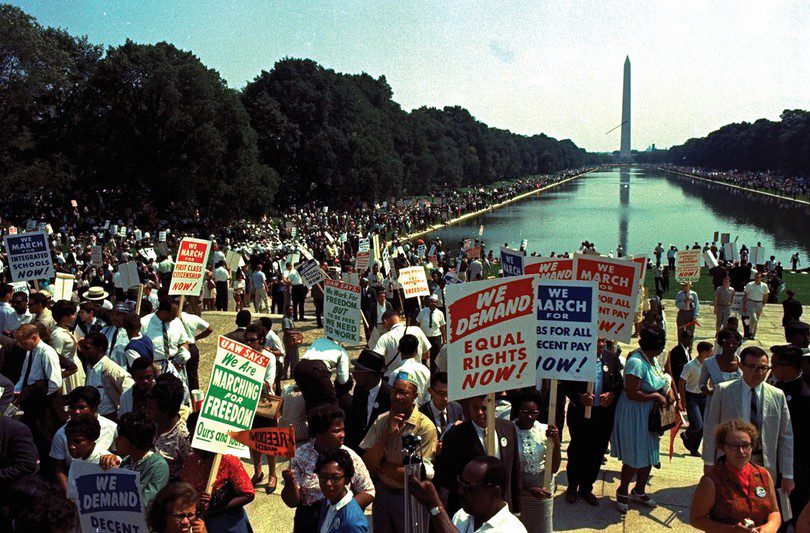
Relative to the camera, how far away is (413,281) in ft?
45.0

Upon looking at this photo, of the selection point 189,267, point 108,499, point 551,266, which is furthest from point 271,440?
point 189,267

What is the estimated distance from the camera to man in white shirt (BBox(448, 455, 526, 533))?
159 inches

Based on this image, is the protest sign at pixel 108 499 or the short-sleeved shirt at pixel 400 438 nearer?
the protest sign at pixel 108 499

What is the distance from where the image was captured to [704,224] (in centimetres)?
7694

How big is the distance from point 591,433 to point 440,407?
1683mm

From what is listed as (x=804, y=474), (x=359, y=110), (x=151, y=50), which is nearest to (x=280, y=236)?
(x=151, y=50)

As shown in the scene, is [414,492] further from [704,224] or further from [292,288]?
[704,224]

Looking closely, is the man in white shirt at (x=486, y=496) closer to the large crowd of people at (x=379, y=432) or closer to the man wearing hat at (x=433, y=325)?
the large crowd of people at (x=379, y=432)

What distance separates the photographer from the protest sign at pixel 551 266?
8953mm

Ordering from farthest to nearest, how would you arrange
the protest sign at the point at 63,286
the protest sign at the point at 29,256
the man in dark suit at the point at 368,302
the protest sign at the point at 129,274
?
1. the protest sign at the point at 129,274
2. the man in dark suit at the point at 368,302
3. the protest sign at the point at 63,286
4. the protest sign at the point at 29,256

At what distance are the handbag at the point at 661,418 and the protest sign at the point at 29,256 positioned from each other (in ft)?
32.6

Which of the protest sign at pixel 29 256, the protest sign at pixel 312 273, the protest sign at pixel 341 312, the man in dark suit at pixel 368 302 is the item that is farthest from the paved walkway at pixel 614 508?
the man in dark suit at pixel 368 302

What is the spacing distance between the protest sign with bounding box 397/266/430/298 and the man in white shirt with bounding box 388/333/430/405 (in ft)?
17.8

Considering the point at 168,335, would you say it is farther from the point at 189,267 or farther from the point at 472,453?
the point at 472,453
